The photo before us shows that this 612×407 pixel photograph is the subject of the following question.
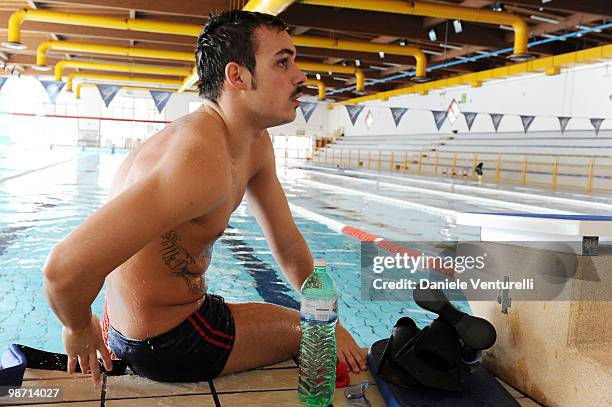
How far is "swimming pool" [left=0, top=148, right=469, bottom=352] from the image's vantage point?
12.3ft

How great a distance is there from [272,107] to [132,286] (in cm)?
62

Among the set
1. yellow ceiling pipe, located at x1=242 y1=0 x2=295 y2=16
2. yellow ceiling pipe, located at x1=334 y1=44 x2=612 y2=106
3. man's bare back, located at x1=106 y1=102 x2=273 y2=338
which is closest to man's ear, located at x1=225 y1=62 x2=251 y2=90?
man's bare back, located at x1=106 y1=102 x2=273 y2=338

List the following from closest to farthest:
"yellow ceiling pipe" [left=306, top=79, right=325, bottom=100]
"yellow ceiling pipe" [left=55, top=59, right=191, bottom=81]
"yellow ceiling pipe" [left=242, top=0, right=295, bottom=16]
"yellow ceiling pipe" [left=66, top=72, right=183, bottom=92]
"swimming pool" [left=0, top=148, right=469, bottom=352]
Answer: "swimming pool" [left=0, top=148, right=469, bottom=352] → "yellow ceiling pipe" [left=242, top=0, right=295, bottom=16] → "yellow ceiling pipe" [left=55, top=59, right=191, bottom=81] → "yellow ceiling pipe" [left=306, top=79, right=325, bottom=100] → "yellow ceiling pipe" [left=66, top=72, right=183, bottom=92]

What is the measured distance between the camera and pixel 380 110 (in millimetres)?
31422

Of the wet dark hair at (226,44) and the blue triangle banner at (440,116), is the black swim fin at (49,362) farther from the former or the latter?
the blue triangle banner at (440,116)

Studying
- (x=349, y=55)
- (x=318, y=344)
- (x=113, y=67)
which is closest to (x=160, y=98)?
(x=113, y=67)

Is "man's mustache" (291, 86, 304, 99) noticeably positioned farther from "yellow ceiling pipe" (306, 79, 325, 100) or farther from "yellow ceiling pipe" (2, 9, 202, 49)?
"yellow ceiling pipe" (306, 79, 325, 100)

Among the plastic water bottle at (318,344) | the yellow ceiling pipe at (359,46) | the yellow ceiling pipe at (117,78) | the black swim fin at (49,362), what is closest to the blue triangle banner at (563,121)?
the yellow ceiling pipe at (359,46)

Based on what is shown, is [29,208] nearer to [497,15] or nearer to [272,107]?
[272,107]

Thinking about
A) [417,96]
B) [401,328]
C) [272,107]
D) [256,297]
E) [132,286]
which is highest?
[417,96]

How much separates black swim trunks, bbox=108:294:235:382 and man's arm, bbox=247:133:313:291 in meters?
0.37

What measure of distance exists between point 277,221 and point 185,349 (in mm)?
572

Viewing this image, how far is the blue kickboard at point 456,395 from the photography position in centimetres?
156

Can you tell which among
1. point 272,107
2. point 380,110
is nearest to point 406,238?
point 272,107
